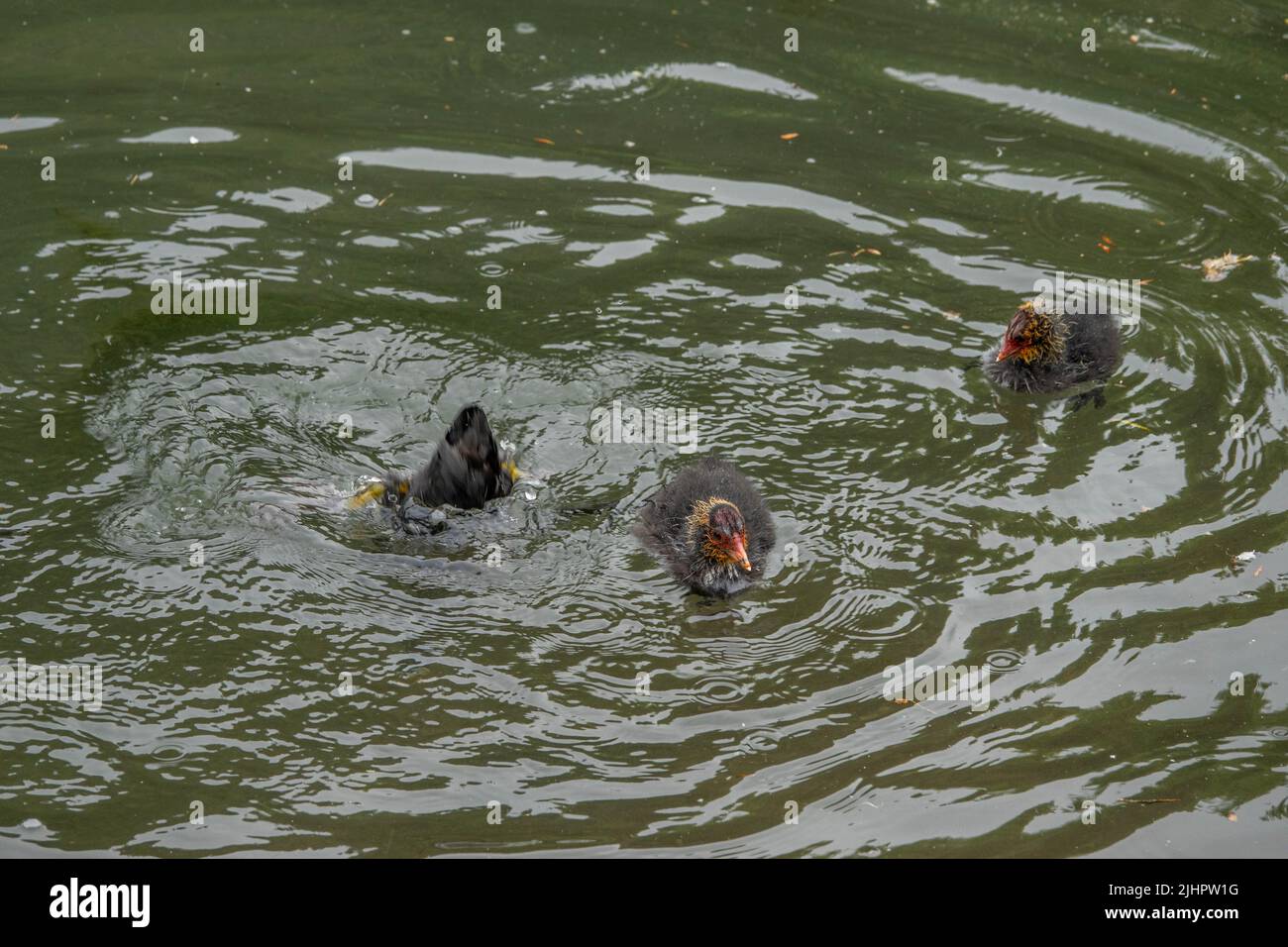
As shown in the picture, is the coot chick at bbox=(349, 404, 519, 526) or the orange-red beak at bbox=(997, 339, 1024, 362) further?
the orange-red beak at bbox=(997, 339, 1024, 362)

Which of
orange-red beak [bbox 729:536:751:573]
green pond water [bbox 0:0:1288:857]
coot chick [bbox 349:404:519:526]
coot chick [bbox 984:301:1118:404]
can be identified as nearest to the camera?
green pond water [bbox 0:0:1288:857]

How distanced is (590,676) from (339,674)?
1.13 metres

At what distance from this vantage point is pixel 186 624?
640 centimetres

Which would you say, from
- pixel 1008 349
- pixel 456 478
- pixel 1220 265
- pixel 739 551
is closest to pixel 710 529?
pixel 739 551

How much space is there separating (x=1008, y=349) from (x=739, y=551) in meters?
2.63

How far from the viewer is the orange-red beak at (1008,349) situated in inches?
325

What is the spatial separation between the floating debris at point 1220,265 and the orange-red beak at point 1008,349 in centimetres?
190

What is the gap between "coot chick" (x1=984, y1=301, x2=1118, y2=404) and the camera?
823cm

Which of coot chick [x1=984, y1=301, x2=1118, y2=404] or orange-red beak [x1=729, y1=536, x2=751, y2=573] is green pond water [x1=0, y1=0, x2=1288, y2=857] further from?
orange-red beak [x1=729, y1=536, x2=751, y2=573]

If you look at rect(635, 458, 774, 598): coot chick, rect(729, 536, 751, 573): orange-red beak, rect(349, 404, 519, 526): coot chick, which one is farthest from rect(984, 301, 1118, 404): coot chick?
rect(349, 404, 519, 526): coot chick

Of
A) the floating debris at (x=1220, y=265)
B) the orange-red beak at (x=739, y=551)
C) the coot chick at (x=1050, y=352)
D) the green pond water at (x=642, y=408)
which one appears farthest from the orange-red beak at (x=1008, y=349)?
the orange-red beak at (x=739, y=551)

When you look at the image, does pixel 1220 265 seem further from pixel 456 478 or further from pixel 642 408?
pixel 456 478

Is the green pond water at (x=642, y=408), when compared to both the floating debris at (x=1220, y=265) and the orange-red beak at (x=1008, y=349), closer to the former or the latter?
the floating debris at (x=1220, y=265)

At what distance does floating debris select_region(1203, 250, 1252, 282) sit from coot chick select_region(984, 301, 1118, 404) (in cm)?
121
